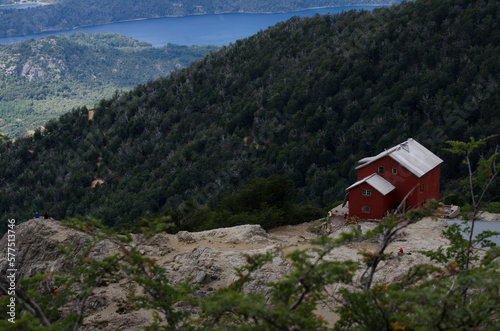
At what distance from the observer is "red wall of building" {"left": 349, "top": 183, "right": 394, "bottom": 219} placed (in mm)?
29438

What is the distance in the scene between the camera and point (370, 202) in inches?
1172

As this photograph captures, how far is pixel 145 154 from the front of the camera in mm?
75938

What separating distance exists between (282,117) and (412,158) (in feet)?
133

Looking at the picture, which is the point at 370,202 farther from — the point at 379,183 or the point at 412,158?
the point at 412,158

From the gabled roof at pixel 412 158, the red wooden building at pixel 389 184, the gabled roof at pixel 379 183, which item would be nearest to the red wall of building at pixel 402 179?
the red wooden building at pixel 389 184

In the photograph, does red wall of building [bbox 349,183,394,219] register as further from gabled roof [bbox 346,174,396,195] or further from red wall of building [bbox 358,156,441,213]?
red wall of building [bbox 358,156,441,213]

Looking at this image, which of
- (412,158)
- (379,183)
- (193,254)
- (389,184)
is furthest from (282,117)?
(193,254)

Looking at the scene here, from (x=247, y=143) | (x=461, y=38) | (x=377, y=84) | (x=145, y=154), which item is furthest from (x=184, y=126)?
(x=461, y=38)

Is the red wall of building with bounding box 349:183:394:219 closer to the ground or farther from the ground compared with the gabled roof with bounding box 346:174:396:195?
closer to the ground

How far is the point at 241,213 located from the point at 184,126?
153 ft

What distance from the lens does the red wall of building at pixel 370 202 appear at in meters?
29.4

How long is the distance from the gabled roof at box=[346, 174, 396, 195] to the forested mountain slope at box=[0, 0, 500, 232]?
828 inches

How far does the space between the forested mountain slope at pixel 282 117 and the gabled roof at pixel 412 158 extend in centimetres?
1949

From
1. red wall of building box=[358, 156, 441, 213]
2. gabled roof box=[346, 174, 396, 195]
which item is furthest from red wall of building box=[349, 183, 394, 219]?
red wall of building box=[358, 156, 441, 213]
